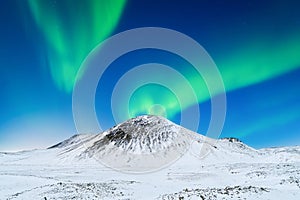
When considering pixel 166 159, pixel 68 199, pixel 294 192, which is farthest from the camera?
pixel 166 159

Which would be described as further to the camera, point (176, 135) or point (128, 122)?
point (128, 122)

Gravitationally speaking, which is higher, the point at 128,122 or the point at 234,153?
the point at 128,122

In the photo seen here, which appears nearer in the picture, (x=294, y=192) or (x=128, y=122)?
(x=294, y=192)

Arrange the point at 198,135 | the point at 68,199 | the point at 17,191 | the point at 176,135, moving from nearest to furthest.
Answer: the point at 68,199, the point at 17,191, the point at 176,135, the point at 198,135

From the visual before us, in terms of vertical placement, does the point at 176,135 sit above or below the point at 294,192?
above

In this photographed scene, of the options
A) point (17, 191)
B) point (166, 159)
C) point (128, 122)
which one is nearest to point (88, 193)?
point (17, 191)

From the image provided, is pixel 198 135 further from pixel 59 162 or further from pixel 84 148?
pixel 59 162

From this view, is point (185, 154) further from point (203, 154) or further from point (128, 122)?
point (128, 122)

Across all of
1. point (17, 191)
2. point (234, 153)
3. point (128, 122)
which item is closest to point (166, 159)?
point (234, 153)

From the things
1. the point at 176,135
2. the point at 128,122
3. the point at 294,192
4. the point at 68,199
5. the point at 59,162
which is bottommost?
the point at 68,199
